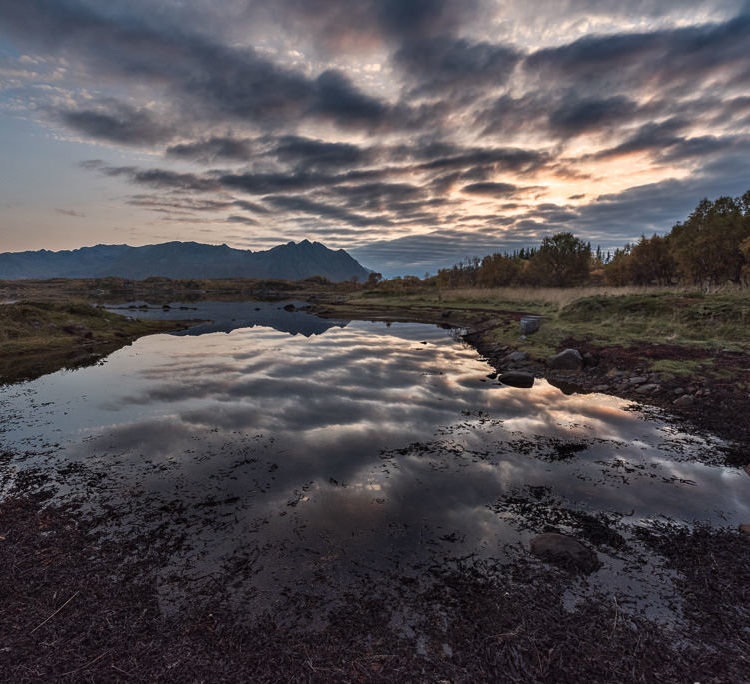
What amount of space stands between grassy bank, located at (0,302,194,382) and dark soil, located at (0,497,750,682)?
20.8 meters

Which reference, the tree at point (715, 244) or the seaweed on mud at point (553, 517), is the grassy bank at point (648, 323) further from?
the tree at point (715, 244)

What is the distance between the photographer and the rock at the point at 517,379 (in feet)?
66.7

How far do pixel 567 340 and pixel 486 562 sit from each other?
24176mm

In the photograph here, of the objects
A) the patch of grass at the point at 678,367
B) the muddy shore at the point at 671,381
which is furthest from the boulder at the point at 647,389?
the patch of grass at the point at 678,367

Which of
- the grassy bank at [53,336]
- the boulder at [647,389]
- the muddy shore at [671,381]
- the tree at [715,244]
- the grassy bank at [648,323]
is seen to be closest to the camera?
the muddy shore at [671,381]

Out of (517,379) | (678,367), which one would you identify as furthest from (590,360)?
(517,379)

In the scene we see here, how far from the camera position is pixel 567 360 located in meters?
22.7

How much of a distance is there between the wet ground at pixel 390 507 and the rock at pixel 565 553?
0.23m

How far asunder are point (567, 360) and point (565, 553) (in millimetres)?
18122

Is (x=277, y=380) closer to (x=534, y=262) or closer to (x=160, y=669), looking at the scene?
(x=160, y=669)

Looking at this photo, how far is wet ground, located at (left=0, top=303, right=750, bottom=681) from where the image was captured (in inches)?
226

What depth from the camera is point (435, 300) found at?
271ft

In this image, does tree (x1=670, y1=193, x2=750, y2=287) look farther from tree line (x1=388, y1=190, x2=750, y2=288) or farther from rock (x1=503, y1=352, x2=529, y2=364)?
rock (x1=503, y1=352, x2=529, y2=364)

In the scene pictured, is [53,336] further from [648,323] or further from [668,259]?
[668,259]
